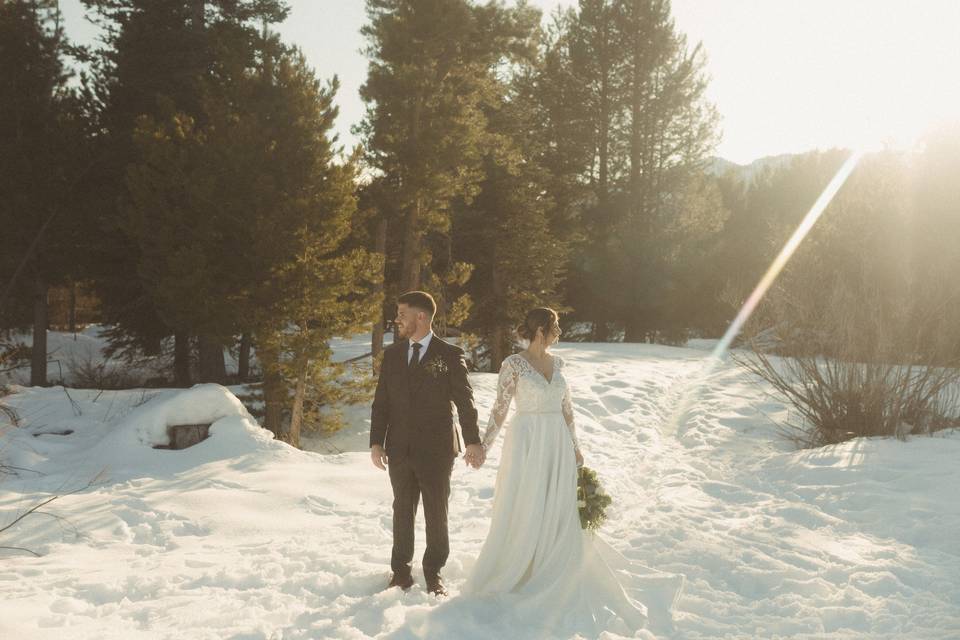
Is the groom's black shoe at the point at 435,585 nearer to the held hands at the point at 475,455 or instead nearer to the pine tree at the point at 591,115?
the held hands at the point at 475,455

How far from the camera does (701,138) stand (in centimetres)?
3228

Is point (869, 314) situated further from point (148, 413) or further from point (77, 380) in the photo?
point (77, 380)

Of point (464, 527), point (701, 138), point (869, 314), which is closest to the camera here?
point (464, 527)

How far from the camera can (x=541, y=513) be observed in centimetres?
546

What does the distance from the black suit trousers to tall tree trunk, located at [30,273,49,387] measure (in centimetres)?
1683

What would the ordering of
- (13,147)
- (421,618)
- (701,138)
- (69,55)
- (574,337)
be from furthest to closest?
(574,337) < (701,138) < (69,55) < (13,147) < (421,618)

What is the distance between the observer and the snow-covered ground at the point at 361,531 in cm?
501

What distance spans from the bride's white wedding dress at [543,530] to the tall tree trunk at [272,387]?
24.0 ft

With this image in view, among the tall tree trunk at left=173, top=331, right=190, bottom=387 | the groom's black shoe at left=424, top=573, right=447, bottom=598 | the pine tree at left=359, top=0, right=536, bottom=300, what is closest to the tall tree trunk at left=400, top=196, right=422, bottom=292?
the pine tree at left=359, top=0, right=536, bottom=300

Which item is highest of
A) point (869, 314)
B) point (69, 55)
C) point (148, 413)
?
point (69, 55)

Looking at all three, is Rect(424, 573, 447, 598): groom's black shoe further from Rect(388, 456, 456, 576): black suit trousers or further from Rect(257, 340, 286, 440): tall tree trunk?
Rect(257, 340, 286, 440): tall tree trunk

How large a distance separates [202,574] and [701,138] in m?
30.9

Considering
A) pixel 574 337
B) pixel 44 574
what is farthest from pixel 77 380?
pixel 574 337

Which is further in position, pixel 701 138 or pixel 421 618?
pixel 701 138
